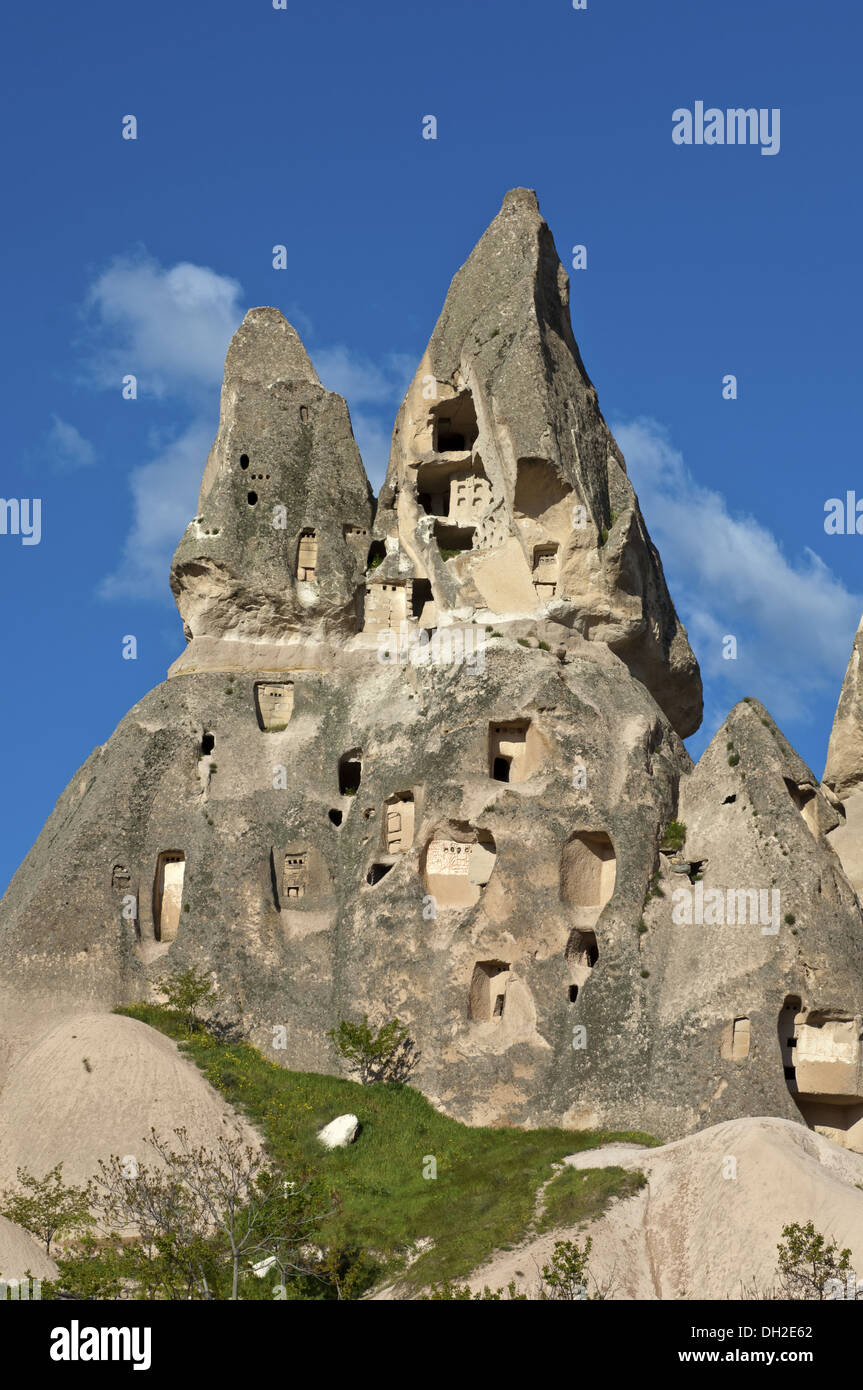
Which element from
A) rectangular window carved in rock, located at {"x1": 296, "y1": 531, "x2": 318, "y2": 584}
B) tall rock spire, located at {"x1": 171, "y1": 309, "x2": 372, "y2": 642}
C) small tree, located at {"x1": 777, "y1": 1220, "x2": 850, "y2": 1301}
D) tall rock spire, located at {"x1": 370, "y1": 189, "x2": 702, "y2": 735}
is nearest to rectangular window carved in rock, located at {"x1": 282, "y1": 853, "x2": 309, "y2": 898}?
tall rock spire, located at {"x1": 171, "y1": 309, "x2": 372, "y2": 642}

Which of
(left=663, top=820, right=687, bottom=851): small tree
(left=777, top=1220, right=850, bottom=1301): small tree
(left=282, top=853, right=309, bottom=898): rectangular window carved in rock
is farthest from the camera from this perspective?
(left=282, top=853, right=309, bottom=898): rectangular window carved in rock

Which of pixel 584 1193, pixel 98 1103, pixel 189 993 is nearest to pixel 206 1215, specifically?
pixel 98 1103

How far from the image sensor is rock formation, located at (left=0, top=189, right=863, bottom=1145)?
43094mm

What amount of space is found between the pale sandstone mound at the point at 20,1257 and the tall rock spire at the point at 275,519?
2315 cm

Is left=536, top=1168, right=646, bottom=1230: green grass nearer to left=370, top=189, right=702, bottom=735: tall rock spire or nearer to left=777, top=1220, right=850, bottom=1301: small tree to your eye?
left=777, top=1220, right=850, bottom=1301: small tree

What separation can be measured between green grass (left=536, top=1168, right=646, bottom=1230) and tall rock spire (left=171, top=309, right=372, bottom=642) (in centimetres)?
2268

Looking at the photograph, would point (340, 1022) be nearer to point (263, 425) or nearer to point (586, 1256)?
point (586, 1256)

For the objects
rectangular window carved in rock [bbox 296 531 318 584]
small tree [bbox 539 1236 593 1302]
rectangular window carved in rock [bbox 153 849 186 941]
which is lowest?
small tree [bbox 539 1236 593 1302]

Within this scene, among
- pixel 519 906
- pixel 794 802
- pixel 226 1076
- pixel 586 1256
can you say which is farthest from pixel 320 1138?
pixel 794 802

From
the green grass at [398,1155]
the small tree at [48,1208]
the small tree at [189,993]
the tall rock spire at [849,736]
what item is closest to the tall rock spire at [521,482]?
the tall rock spire at [849,736]

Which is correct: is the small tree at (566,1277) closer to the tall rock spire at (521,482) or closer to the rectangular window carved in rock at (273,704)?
the tall rock spire at (521,482)

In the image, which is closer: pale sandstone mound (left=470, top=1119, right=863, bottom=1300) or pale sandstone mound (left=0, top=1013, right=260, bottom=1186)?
pale sandstone mound (left=470, top=1119, right=863, bottom=1300)

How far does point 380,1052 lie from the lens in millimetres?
45656

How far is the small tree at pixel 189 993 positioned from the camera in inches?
1852
